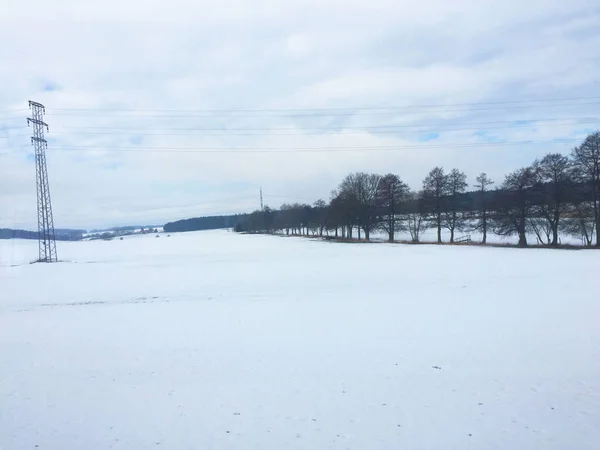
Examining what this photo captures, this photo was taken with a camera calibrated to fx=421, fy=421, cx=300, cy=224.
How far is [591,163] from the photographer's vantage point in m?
49.5

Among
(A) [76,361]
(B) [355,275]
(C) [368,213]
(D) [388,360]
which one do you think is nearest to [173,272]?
(B) [355,275]

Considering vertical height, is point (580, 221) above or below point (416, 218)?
below

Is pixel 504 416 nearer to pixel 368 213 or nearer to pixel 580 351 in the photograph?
pixel 580 351

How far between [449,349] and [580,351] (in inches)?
128

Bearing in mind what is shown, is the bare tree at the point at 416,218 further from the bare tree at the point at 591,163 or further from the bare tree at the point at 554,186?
the bare tree at the point at 591,163

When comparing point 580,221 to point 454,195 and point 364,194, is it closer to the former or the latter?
point 454,195

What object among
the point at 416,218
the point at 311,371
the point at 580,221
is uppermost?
the point at 416,218

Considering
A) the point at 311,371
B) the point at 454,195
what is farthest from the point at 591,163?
the point at 311,371

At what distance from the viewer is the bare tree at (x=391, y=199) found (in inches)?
3113

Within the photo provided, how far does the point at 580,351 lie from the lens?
10875 mm

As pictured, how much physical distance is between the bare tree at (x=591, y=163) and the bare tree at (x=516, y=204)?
5.22 metres

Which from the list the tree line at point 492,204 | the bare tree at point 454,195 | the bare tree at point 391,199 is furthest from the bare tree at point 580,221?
the bare tree at point 391,199

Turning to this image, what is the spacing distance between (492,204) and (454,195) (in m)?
11.5

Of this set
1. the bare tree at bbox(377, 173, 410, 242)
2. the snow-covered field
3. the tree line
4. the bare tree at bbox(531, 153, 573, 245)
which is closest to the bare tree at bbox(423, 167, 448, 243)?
the tree line
